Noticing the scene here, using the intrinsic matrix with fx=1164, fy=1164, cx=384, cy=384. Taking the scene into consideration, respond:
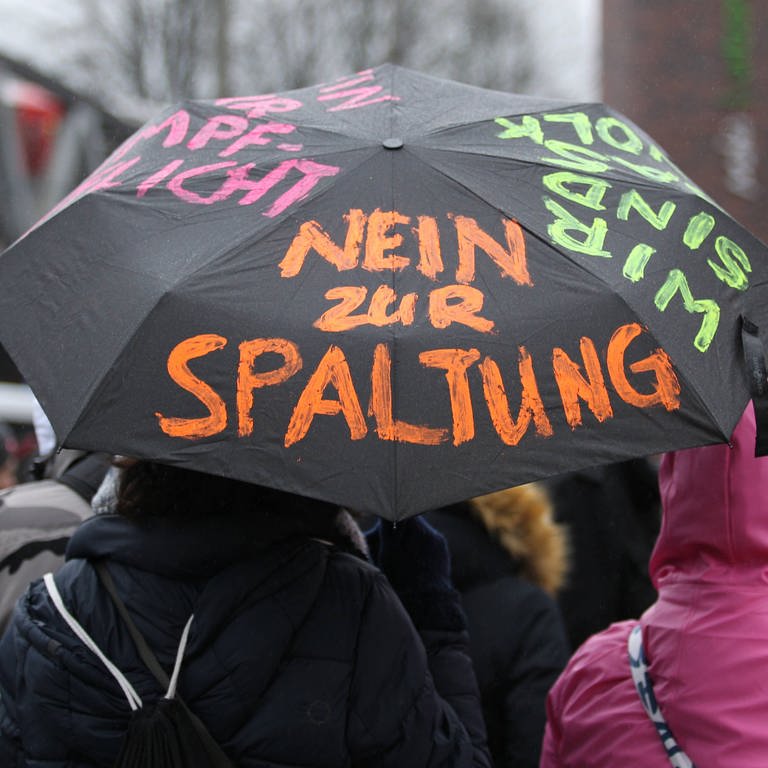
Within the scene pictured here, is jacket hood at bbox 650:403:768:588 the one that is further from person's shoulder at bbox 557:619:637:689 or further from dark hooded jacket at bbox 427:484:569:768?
dark hooded jacket at bbox 427:484:569:768

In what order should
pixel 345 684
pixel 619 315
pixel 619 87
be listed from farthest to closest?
pixel 619 87, pixel 345 684, pixel 619 315

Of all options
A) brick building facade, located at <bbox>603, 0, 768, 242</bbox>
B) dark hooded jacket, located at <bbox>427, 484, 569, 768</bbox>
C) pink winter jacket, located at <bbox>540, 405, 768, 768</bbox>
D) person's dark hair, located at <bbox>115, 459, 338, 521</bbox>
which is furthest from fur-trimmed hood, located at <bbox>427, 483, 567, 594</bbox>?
brick building facade, located at <bbox>603, 0, 768, 242</bbox>

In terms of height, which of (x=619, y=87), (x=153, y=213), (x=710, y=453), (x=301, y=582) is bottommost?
(x=619, y=87)

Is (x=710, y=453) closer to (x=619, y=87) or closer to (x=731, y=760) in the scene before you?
(x=731, y=760)

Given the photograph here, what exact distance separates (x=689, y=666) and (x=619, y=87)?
16.6 meters

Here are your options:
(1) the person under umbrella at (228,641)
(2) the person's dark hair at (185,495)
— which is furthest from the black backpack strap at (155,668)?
(2) the person's dark hair at (185,495)

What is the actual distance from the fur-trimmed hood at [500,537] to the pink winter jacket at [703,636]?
2.47 ft

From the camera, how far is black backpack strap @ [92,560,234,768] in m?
1.97

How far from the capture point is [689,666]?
2.11 m

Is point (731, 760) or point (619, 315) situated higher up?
point (619, 315)

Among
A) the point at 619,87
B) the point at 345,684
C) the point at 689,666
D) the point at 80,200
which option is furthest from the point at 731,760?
the point at 619,87

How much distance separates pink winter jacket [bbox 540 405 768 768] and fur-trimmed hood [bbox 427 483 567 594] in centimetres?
75

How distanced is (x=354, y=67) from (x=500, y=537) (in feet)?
76.3

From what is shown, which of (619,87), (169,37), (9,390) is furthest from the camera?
(169,37)
